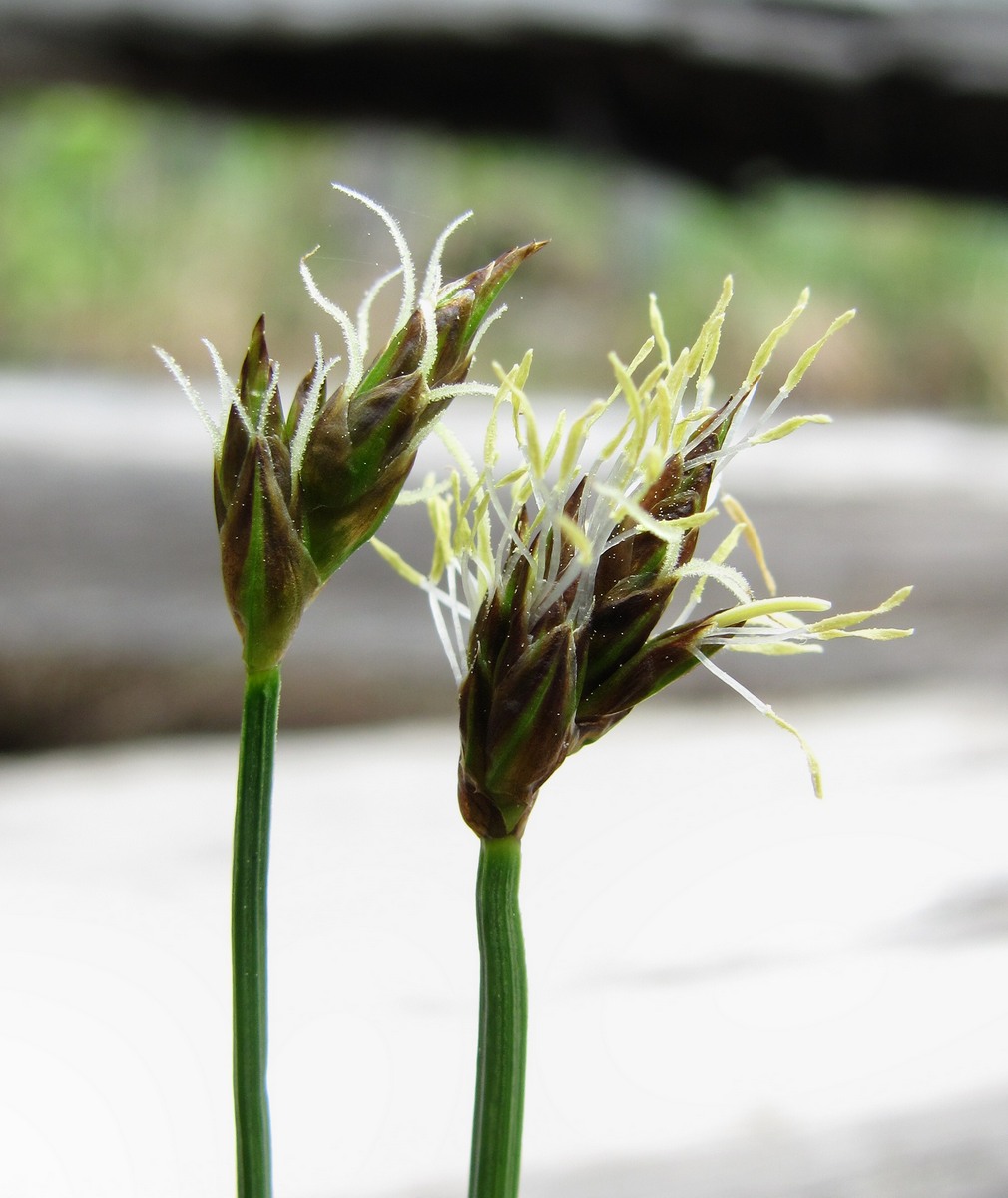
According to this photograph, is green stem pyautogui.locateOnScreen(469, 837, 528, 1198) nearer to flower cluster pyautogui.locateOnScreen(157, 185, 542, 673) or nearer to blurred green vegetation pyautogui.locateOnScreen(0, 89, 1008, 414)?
flower cluster pyautogui.locateOnScreen(157, 185, 542, 673)

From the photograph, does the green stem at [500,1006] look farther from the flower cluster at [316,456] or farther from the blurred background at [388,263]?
the blurred background at [388,263]

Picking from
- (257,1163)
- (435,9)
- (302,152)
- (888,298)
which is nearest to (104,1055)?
(257,1163)

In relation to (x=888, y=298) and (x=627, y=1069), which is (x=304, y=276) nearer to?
(x=627, y=1069)

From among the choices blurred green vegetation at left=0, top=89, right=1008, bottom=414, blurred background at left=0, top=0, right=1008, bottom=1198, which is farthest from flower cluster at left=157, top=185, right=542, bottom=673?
blurred green vegetation at left=0, top=89, right=1008, bottom=414

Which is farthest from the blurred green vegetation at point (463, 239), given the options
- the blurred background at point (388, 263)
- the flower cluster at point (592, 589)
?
the flower cluster at point (592, 589)

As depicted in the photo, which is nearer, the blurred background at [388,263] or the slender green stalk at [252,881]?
the slender green stalk at [252,881]

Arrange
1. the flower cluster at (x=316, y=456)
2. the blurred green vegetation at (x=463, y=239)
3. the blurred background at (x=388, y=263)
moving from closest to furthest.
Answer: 1. the flower cluster at (x=316, y=456)
2. the blurred background at (x=388, y=263)
3. the blurred green vegetation at (x=463, y=239)

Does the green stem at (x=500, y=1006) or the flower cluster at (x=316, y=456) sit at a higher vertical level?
the flower cluster at (x=316, y=456)
